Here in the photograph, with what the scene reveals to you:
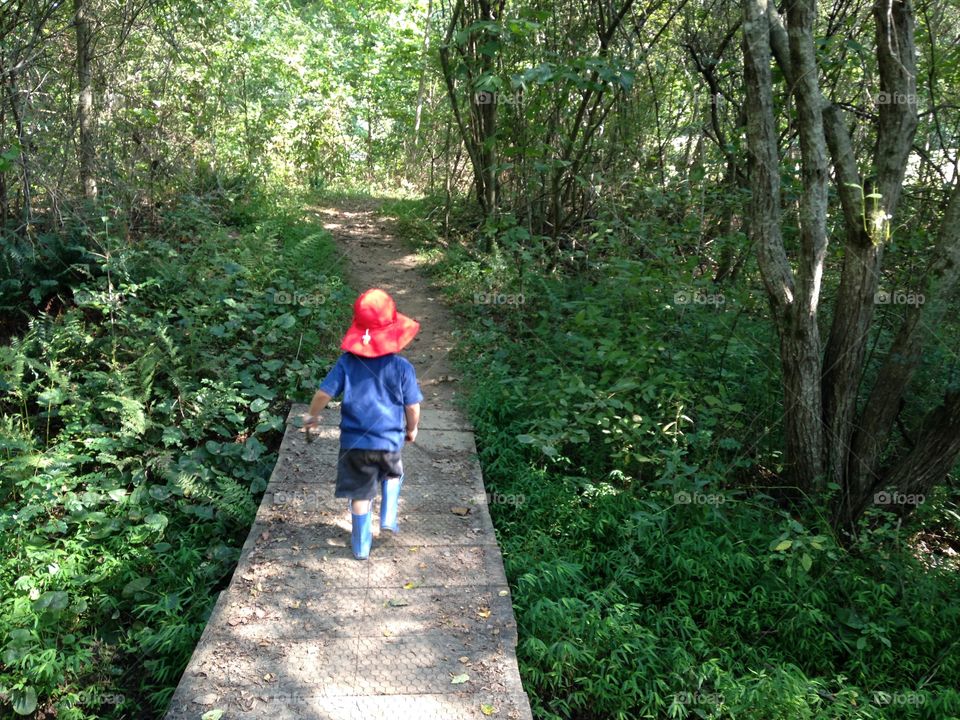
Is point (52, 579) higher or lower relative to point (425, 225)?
lower

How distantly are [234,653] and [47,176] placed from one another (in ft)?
20.8

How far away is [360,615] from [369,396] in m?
1.21

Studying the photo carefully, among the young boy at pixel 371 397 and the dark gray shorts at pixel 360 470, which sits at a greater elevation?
the young boy at pixel 371 397

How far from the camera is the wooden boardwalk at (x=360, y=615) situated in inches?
134

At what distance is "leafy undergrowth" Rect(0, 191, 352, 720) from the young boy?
1342mm

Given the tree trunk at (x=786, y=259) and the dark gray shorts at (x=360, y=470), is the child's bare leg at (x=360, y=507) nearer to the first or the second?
the dark gray shorts at (x=360, y=470)

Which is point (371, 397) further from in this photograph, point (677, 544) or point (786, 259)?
point (786, 259)

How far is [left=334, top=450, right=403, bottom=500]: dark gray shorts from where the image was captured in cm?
419

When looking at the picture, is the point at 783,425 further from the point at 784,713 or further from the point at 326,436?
the point at 326,436

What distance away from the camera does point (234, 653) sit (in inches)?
144

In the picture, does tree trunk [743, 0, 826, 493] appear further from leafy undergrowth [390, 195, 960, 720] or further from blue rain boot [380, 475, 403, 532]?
blue rain boot [380, 475, 403, 532]

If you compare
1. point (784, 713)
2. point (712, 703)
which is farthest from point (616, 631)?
point (784, 713)

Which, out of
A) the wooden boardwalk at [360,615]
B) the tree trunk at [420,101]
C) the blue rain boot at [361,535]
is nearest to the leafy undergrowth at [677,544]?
the wooden boardwalk at [360,615]

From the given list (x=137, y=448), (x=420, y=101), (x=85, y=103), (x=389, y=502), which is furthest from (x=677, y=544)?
(x=420, y=101)
